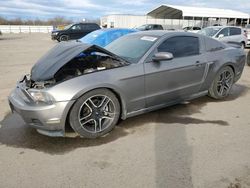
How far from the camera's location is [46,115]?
9.86 ft

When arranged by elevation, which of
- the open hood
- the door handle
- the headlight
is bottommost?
the headlight

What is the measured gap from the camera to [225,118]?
413cm

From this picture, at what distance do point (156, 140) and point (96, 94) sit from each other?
1099 mm

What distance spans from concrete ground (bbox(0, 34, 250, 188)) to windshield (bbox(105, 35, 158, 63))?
3.65 ft

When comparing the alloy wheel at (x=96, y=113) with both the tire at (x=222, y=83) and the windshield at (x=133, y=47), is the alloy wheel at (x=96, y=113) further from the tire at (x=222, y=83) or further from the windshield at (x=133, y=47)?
the tire at (x=222, y=83)

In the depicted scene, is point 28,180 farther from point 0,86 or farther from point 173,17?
point 173,17

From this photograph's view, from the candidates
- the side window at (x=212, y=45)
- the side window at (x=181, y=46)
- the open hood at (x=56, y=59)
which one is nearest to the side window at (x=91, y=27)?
the side window at (x=212, y=45)

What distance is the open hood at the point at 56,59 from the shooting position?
329 centimetres

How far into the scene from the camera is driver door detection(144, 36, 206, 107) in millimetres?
3773

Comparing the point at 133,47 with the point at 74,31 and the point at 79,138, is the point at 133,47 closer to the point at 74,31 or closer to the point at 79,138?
the point at 79,138

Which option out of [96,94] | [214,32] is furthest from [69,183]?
[214,32]

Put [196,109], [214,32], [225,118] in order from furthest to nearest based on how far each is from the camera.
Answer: [214,32] < [196,109] < [225,118]

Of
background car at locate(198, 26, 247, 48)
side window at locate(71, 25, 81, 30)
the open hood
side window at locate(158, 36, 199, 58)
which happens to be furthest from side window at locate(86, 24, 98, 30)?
the open hood

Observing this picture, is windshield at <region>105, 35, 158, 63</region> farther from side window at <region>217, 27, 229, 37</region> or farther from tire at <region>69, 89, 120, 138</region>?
side window at <region>217, 27, 229, 37</region>
